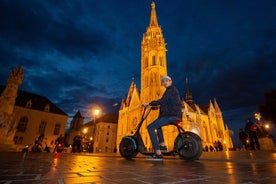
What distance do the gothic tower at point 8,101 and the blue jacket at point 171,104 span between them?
16.4 m

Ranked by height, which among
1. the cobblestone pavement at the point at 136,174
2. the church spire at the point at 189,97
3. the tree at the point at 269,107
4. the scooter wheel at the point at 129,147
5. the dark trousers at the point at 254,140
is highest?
the church spire at the point at 189,97

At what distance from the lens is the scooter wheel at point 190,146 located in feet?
14.3

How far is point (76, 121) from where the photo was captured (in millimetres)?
68812

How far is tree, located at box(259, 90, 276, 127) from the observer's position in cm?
2469

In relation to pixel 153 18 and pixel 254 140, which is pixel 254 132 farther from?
pixel 153 18

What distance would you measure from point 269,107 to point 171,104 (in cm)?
2978

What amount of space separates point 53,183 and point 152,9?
64.7 m

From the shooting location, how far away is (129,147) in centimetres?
555

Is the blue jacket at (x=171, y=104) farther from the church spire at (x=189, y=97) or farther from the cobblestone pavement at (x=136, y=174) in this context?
the church spire at (x=189, y=97)

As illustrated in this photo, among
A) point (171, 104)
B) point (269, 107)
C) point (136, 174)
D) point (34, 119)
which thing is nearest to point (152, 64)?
point (269, 107)

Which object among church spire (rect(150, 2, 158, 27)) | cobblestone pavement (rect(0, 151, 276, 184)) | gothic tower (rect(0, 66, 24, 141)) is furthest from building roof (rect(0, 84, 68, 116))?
church spire (rect(150, 2, 158, 27))

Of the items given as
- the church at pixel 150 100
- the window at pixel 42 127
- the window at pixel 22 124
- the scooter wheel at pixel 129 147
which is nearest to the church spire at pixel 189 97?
the church at pixel 150 100

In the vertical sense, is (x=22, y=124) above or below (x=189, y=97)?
below

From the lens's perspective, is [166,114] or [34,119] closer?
[166,114]
